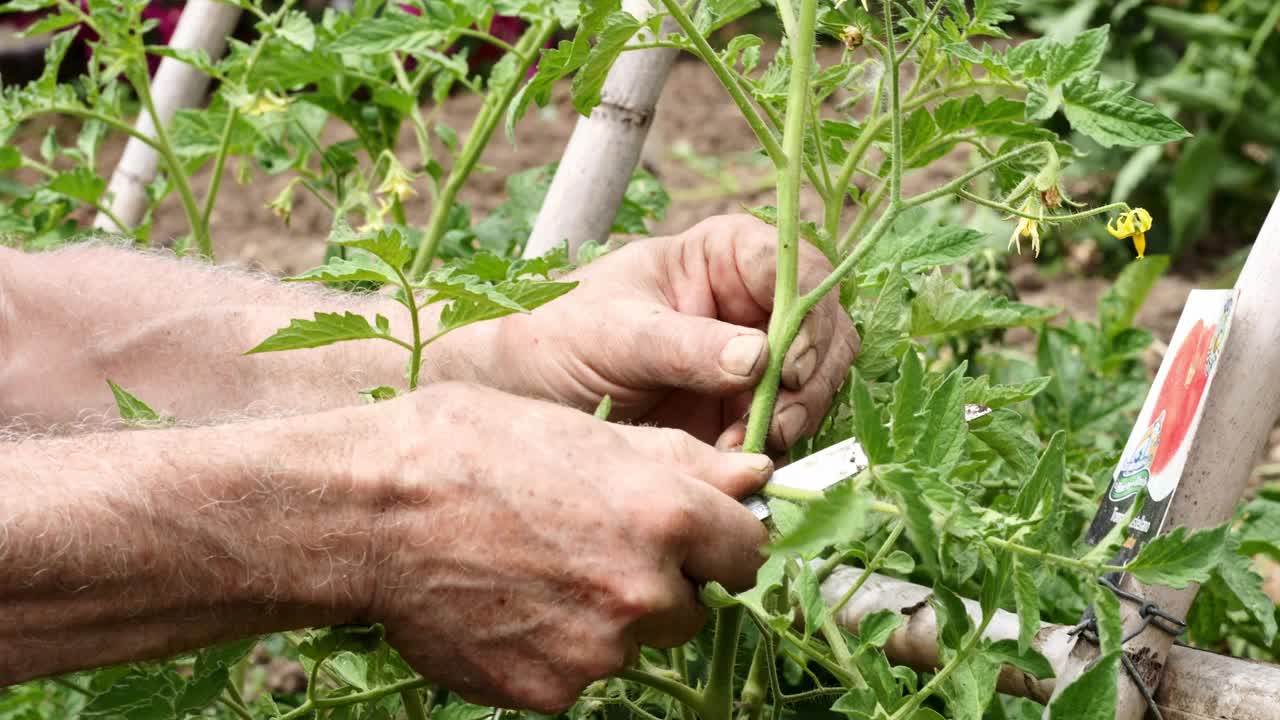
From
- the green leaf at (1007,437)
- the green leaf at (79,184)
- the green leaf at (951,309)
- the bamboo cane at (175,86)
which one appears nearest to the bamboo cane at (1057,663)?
the green leaf at (1007,437)

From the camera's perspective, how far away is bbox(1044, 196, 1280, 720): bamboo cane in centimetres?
113

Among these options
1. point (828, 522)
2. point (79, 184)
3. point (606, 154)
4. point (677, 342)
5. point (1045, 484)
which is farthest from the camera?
point (79, 184)

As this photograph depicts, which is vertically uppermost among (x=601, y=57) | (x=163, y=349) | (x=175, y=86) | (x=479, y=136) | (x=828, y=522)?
(x=601, y=57)

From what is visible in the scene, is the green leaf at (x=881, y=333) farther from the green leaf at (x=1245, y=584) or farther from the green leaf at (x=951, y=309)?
the green leaf at (x=1245, y=584)

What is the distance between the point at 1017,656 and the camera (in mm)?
979

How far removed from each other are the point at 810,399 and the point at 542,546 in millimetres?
300

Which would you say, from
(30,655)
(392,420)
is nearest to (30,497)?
(30,655)

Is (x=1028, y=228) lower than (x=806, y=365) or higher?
higher

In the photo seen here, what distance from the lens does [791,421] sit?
1217mm

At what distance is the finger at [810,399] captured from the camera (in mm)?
1213

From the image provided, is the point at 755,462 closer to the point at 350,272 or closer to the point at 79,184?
the point at 350,272

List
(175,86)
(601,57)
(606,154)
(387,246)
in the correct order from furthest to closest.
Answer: (175,86), (606,154), (601,57), (387,246)

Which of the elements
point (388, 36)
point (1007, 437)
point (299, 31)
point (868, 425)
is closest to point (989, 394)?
point (1007, 437)

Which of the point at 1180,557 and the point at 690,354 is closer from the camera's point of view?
the point at 1180,557
